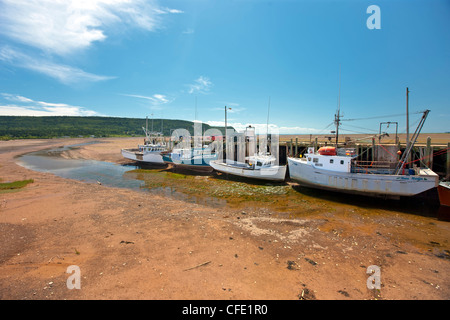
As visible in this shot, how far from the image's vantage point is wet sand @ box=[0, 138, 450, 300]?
6.15 m

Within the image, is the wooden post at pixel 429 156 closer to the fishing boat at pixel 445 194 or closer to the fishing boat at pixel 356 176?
the fishing boat at pixel 356 176

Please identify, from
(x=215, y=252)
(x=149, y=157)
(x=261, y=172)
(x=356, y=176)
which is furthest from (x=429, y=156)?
(x=149, y=157)

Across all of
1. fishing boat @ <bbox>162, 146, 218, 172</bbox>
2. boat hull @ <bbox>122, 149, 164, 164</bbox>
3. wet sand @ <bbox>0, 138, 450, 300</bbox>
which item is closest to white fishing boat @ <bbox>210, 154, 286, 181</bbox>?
fishing boat @ <bbox>162, 146, 218, 172</bbox>

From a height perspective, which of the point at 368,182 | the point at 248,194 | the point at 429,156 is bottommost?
the point at 248,194

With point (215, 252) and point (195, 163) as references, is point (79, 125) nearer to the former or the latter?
point (195, 163)

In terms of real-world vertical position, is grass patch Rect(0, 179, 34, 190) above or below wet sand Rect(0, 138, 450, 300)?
above

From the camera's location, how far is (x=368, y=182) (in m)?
15.8

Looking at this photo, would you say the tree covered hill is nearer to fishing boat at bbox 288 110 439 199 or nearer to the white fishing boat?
the white fishing boat

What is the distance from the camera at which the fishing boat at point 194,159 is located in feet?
92.5

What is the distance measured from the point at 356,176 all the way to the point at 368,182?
0.97 metres

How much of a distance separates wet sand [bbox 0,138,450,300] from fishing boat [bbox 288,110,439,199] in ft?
7.36

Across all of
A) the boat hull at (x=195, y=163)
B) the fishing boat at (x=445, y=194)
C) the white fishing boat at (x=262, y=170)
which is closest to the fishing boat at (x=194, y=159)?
the boat hull at (x=195, y=163)

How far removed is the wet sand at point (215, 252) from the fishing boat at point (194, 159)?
14335mm

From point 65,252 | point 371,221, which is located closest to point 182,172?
point 65,252
